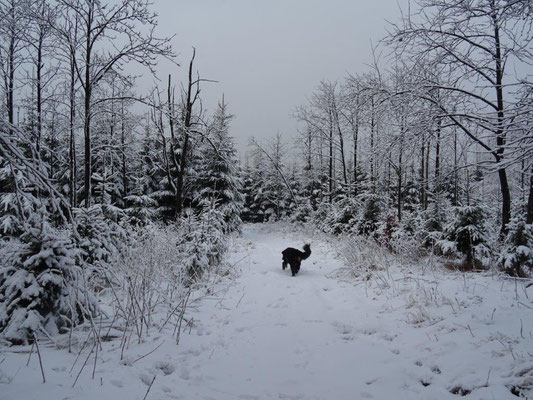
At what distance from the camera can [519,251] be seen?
5.27 meters

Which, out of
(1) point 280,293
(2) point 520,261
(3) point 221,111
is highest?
(3) point 221,111

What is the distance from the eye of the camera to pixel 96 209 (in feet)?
17.2

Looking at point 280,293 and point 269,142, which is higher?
point 269,142

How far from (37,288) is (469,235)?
7.95m

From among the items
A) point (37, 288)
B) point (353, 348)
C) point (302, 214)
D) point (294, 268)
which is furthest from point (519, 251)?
point (302, 214)

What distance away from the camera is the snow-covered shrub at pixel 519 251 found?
5273mm

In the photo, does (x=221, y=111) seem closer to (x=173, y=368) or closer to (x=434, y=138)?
(x=434, y=138)

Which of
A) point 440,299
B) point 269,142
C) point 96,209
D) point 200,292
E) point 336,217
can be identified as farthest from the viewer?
point 269,142

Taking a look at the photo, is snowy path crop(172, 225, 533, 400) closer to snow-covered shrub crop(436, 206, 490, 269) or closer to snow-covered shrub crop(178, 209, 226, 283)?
snow-covered shrub crop(178, 209, 226, 283)

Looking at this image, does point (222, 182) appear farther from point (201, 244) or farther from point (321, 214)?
point (201, 244)

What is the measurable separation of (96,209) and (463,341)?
229 inches

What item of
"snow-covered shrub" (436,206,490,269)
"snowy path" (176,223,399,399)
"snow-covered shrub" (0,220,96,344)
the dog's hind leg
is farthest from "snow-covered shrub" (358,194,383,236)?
"snow-covered shrub" (0,220,96,344)

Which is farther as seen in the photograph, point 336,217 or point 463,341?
point 336,217

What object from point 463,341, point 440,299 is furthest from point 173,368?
point 440,299
